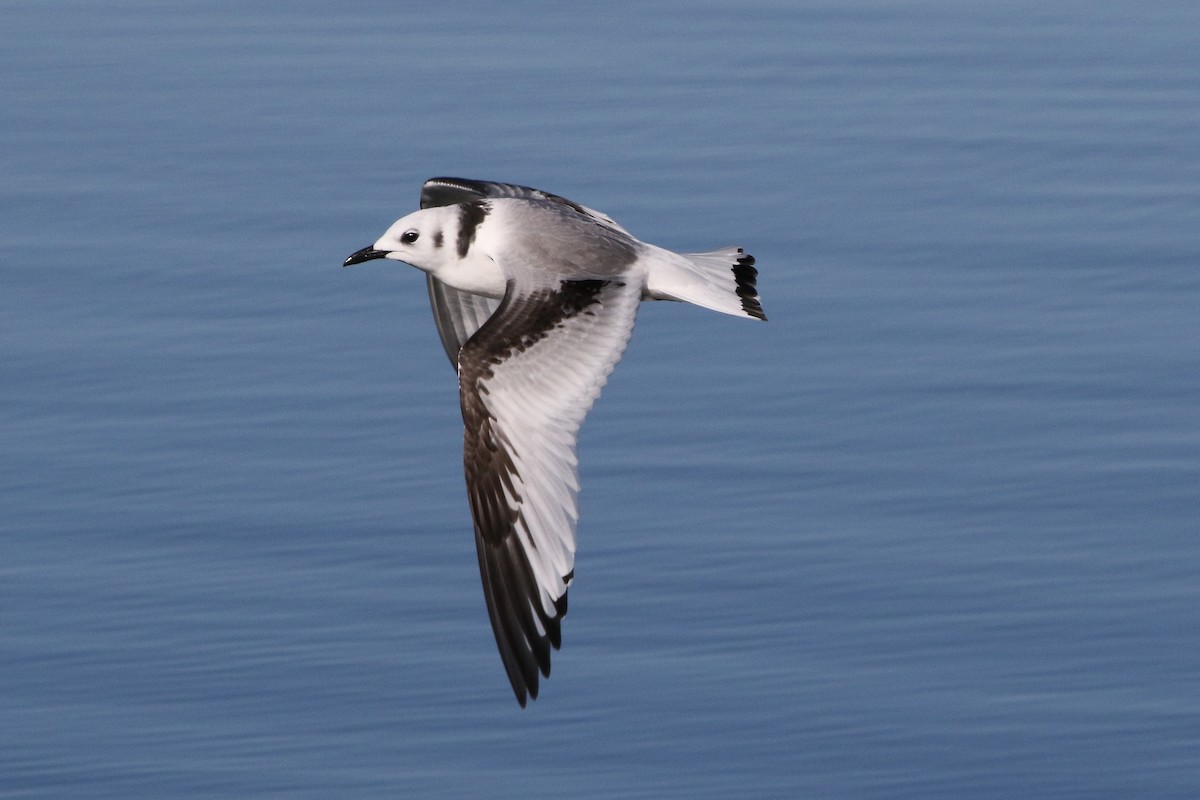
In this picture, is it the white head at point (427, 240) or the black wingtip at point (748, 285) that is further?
the white head at point (427, 240)

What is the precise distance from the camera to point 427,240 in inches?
383

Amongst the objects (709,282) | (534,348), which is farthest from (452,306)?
(534,348)

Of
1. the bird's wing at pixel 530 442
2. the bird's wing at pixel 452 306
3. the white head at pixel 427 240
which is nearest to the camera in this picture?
the bird's wing at pixel 530 442

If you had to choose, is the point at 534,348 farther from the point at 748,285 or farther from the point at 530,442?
the point at 748,285

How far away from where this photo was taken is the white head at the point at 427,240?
31.6 ft

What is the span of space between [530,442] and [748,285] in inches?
53.4

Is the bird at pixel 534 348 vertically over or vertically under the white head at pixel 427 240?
under

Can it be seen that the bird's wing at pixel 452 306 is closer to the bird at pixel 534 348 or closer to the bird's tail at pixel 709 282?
the bird at pixel 534 348

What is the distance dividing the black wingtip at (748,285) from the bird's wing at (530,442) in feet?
1.85

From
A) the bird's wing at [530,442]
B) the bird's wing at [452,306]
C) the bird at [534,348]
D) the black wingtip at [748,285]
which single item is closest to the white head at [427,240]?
the bird at [534,348]

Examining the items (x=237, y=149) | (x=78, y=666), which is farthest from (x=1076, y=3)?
(x=78, y=666)

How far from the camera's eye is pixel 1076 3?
1942cm

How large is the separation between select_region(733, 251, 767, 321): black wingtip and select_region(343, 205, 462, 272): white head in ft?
3.62

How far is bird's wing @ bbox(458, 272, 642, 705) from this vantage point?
8.26 meters
